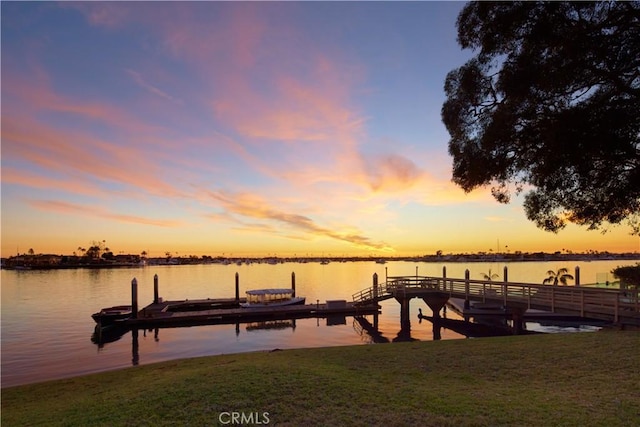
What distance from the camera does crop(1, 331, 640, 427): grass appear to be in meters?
7.26

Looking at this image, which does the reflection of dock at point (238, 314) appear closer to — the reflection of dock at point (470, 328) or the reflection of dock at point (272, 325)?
the reflection of dock at point (272, 325)

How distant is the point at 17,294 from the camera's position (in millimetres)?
67375

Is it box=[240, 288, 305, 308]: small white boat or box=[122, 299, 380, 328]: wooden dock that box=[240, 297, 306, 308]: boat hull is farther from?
box=[122, 299, 380, 328]: wooden dock

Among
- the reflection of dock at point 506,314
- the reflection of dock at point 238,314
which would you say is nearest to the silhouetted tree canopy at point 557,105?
the reflection of dock at point 506,314

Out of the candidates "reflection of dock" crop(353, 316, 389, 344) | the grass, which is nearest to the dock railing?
the grass

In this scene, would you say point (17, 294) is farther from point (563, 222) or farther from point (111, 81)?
point (563, 222)

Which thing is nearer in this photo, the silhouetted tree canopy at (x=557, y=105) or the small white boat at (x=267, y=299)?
the silhouetted tree canopy at (x=557, y=105)

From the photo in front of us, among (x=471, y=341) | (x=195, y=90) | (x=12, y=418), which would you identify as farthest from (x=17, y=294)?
(x=471, y=341)

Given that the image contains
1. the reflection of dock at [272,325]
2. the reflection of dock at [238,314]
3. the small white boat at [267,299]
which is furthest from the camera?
the small white boat at [267,299]

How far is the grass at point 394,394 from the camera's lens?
7262 mm

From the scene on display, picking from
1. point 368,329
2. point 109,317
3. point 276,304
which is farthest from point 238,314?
point 368,329

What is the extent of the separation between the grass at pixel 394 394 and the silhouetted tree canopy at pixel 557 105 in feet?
15.6

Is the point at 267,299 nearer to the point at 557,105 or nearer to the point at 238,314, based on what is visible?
the point at 238,314

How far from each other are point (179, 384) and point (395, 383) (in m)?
5.58
